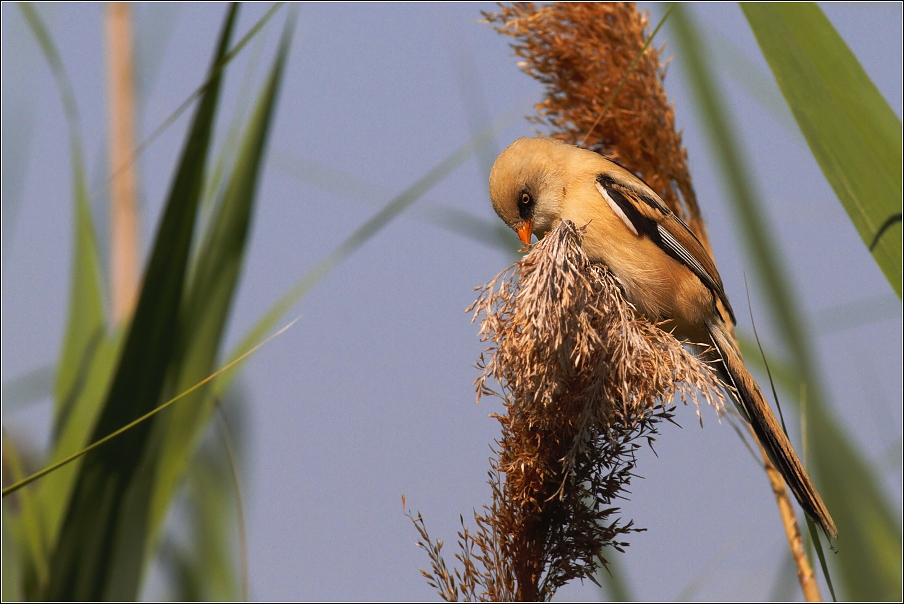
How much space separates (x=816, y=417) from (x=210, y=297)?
1625 mm

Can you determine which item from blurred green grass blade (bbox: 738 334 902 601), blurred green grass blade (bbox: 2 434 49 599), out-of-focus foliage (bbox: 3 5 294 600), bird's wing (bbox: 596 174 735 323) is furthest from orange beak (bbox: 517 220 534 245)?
blurred green grass blade (bbox: 2 434 49 599)

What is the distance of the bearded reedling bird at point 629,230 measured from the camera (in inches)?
103

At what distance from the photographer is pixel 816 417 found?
6.87ft

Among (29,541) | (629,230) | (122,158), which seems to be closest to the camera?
(29,541)

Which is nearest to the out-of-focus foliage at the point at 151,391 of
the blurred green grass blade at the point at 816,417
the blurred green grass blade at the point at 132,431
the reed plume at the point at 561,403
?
the blurred green grass blade at the point at 132,431

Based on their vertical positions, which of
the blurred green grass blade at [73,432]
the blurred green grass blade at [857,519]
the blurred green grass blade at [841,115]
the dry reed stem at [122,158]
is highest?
the dry reed stem at [122,158]

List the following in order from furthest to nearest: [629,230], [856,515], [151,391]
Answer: [629,230] → [856,515] → [151,391]

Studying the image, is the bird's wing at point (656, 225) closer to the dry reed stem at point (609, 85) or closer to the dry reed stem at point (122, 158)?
the dry reed stem at point (609, 85)

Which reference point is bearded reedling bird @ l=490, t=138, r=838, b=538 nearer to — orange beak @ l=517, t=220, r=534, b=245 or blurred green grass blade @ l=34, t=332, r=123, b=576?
orange beak @ l=517, t=220, r=534, b=245


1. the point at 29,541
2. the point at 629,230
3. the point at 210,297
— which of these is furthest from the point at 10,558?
the point at 629,230

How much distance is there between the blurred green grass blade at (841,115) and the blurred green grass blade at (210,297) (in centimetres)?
133

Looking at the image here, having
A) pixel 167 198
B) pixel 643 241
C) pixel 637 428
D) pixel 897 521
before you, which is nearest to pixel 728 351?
pixel 643 241

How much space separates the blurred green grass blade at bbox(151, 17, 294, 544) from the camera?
1811mm

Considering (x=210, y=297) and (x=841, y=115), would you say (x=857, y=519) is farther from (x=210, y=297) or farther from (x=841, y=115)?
(x=210, y=297)
